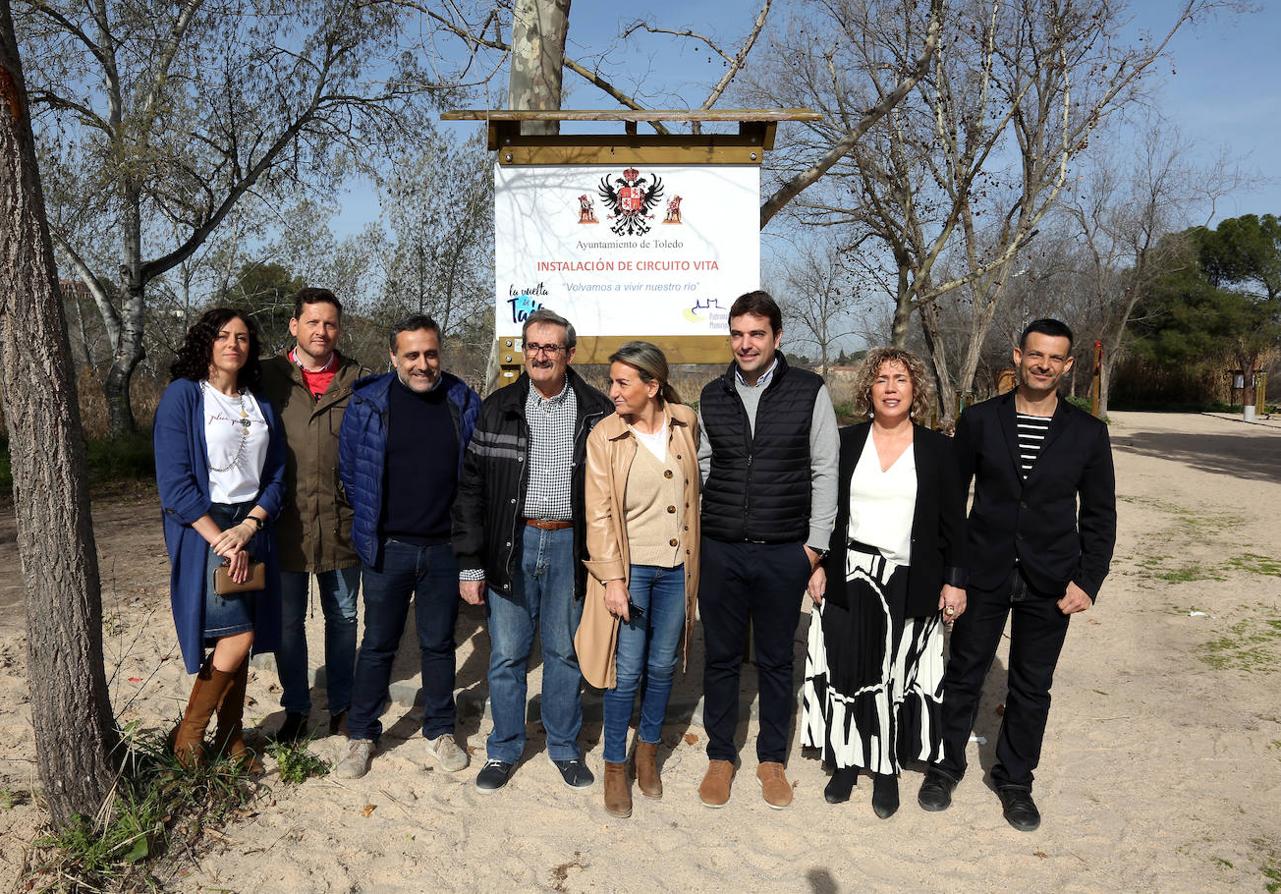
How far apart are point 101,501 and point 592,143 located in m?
9.41

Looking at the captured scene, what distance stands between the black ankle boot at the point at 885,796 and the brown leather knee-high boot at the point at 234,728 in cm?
262

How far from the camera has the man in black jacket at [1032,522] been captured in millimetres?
3289

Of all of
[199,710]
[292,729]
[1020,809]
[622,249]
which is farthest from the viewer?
[622,249]

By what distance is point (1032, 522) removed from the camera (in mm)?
3338

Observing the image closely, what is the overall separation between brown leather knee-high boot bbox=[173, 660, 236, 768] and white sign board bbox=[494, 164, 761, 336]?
2.33m

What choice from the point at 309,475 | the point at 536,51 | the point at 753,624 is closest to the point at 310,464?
the point at 309,475

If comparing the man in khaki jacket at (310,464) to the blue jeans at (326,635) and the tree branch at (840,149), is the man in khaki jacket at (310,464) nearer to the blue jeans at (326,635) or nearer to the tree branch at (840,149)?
the blue jeans at (326,635)

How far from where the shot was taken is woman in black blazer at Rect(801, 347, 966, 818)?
3.36 meters

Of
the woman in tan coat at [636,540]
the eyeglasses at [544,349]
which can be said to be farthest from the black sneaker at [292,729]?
the eyeglasses at [544,349]

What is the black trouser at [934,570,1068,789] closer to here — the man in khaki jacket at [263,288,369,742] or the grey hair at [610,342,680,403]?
the grey hair at [610,342,680,403]

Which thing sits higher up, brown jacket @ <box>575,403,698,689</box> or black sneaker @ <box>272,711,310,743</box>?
brown jacket @ <box>575,403,698,689</box>

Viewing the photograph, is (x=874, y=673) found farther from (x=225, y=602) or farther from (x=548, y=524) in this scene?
(x=225, y=602)

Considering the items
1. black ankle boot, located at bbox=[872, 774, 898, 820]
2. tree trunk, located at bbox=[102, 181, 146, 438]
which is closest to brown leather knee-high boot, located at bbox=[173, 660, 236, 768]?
black ankle boot, located at bbox=[872, 774, 898, 820]

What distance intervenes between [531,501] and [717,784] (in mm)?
1445
